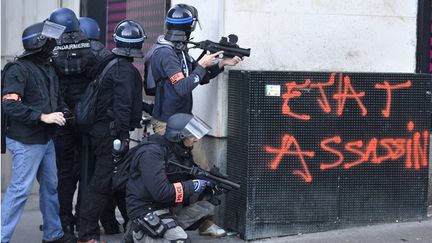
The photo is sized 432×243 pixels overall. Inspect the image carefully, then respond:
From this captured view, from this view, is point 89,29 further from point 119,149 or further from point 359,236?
point 359,236

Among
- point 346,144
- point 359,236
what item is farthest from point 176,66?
point 359,236

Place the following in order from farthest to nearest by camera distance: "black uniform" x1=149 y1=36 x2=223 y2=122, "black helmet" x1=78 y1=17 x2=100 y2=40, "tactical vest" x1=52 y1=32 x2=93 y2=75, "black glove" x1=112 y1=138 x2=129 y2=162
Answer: "black helmet" x1=78 y1=17 x2=100 y2=40, "tactical vest" x1=52 y1=32 x2=93 y2=75, "black uniform" x1=149 y1=36 x2=223 y2=122, "black glove" x1=112 y1=138 x2=129 y2=162

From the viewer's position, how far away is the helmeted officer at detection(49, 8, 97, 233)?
601 centimetres

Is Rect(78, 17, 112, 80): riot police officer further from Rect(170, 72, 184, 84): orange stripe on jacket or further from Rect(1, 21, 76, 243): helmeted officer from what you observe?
Rect(170, 72, 184, 84): orange stripe on jacket

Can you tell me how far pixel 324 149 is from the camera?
6012 millimetres

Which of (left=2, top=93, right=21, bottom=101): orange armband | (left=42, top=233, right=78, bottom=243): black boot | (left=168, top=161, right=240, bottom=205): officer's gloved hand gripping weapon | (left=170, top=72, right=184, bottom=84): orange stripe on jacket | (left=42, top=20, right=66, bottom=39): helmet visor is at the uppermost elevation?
(left=42, top=20, right=66, bottom=39): helmet visor

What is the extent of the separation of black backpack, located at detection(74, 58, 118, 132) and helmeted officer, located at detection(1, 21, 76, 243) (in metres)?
0.21

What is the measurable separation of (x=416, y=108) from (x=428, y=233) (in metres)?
1.04

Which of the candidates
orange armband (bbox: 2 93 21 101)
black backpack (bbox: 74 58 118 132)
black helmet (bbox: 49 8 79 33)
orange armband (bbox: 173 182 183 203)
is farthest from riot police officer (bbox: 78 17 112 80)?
orange armband (bbox: 173 182 183 203)

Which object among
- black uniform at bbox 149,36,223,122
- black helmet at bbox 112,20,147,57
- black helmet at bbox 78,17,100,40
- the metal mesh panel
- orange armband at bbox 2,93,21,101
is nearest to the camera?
orange armband at bbox 2,93,21,101

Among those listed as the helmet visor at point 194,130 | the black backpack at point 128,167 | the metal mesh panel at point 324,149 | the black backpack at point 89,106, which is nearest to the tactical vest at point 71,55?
the black backpack at point 89,106

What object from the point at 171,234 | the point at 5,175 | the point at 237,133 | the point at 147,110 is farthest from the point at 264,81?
the point at 5,175

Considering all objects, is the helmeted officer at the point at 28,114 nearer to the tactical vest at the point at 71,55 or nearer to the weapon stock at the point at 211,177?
the tactical vest at the point at 71,55

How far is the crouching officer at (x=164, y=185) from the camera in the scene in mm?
4887
